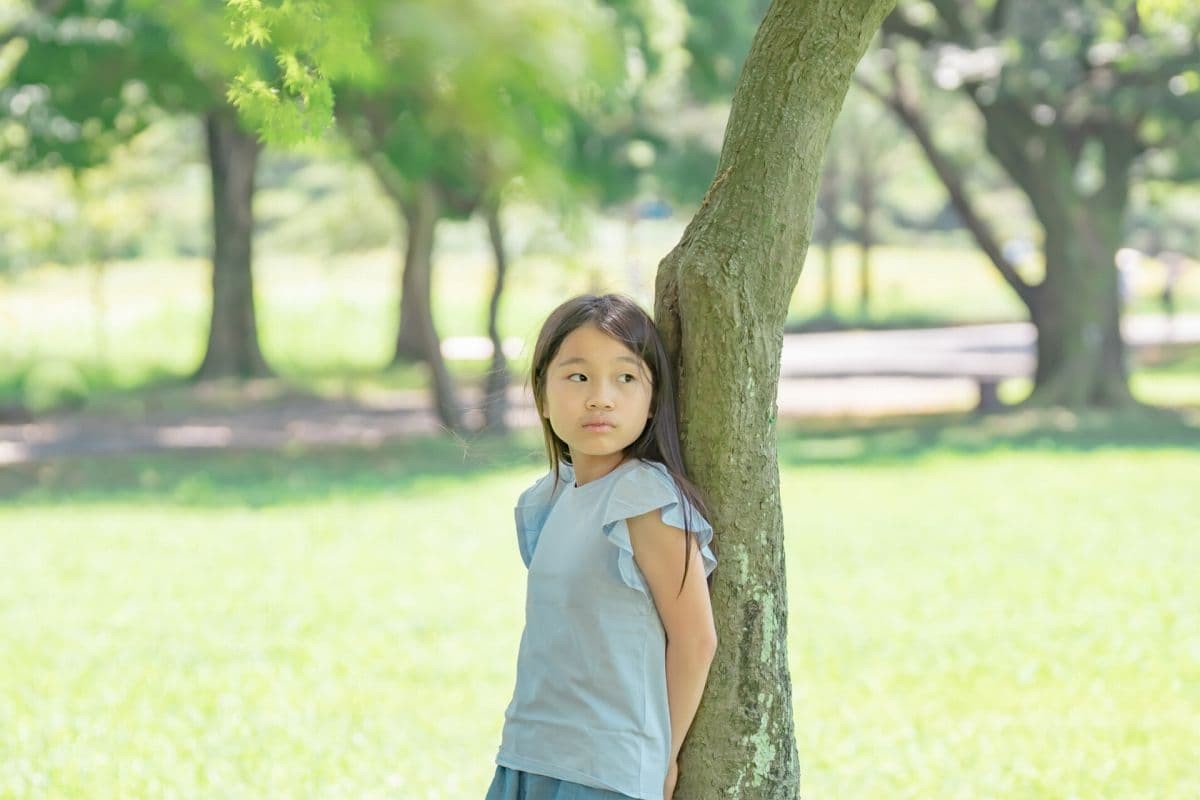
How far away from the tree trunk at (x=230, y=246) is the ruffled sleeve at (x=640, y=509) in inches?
830

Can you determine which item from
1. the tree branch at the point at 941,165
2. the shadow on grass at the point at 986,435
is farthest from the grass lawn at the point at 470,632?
the tree branch at the point at 941,165

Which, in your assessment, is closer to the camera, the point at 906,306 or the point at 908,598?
the point at 908,598

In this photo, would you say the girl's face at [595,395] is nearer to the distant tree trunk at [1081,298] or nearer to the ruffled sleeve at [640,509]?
the ruffled sleeve at [640,509]

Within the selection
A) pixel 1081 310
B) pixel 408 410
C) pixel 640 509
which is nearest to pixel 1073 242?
pixel 1081 310

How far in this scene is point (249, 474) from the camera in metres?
14.1

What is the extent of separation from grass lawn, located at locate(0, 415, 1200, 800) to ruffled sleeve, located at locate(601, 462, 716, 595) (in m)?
0.53

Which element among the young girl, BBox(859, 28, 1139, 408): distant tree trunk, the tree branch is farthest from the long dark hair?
the tree branch

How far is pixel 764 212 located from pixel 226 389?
66.1ft

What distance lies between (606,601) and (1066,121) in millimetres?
15889

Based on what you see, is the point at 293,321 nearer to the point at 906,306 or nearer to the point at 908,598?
the point at 906,306

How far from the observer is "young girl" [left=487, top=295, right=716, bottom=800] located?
2.86 m

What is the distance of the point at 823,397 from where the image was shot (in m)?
21.8

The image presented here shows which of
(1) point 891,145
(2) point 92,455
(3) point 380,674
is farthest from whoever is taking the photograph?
(1) point 891,145

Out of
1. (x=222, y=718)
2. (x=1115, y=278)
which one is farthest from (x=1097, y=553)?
(x=1115, y=278)
